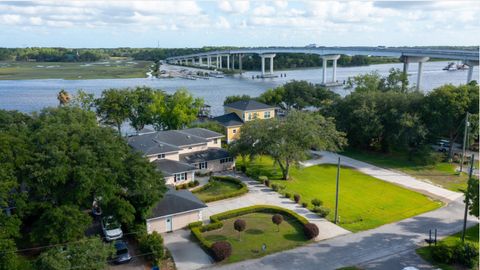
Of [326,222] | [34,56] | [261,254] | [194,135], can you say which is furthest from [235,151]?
[34,56]

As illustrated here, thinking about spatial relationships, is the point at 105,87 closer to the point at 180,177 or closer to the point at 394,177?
the point at 180,177

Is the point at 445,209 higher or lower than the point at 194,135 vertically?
lower

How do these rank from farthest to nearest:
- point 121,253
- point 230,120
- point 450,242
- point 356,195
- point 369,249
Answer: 1. point 230,120
2. point 356,195
3. point 450,242
4. point 369,249
5. point 121,253

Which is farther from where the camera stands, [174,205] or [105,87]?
[105,87]

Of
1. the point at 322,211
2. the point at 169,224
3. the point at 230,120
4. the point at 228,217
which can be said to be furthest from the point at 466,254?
the point at 230,120

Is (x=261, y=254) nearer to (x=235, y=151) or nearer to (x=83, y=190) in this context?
(x=83, y=190)
